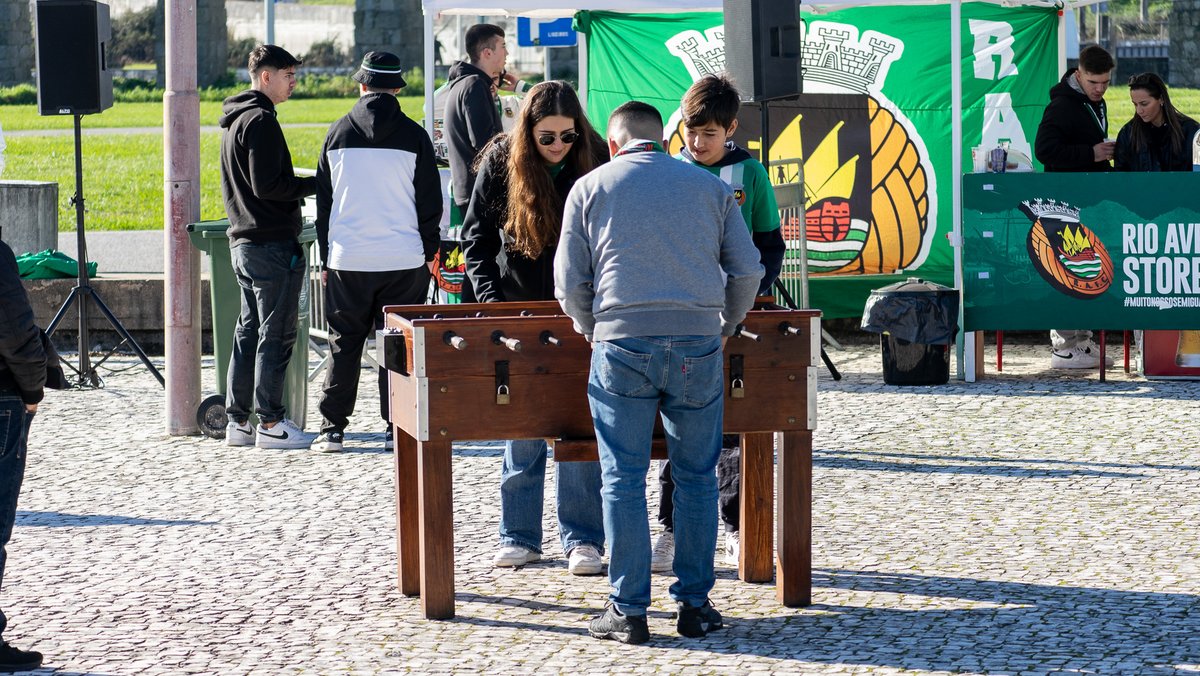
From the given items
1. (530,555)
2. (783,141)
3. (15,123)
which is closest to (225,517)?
(530,555)

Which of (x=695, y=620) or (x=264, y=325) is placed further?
(x=264, y=325)

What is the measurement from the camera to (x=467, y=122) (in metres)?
10.2

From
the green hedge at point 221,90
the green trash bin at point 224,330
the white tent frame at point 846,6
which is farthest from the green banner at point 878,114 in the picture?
the green hedge at point 221,90

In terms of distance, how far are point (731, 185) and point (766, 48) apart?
3.73 meters

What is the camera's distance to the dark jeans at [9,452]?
17.1 feet

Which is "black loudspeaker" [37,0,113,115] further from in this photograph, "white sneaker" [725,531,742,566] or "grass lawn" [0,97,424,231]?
"white sneaker" [725,531,742,566]

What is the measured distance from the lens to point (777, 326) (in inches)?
224

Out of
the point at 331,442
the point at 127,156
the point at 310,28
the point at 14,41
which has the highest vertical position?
the point at 310,28

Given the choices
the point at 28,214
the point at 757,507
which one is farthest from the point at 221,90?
the point at 757,507

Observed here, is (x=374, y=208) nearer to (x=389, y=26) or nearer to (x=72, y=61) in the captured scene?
(x=72, y=61)

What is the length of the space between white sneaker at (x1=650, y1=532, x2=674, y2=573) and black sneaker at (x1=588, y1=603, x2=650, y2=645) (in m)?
0.88

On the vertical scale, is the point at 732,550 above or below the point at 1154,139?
below

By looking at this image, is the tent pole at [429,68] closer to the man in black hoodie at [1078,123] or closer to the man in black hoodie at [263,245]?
the man in black hoodie at [263,245]

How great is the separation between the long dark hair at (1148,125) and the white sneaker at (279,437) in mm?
5712
